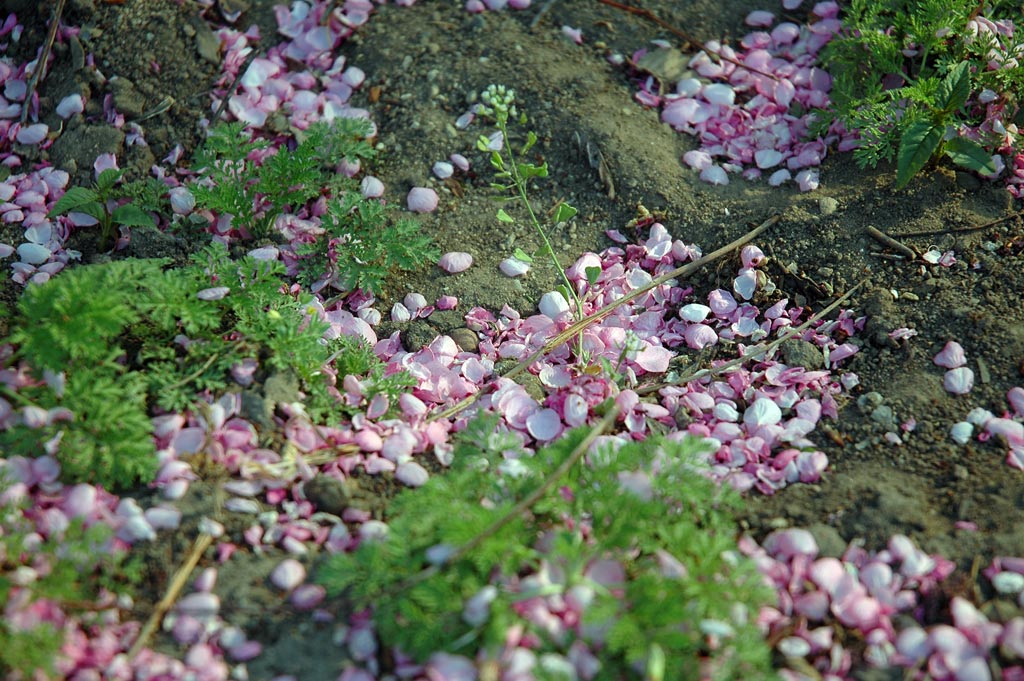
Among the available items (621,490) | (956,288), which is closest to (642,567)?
(621,490)

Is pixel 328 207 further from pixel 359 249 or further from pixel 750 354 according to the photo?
pixel 750 354

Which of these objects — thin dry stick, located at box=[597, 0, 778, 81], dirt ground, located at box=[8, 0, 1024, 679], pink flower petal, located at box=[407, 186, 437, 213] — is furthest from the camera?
thin dry stick, located at box=[597, 0, 778, 81]

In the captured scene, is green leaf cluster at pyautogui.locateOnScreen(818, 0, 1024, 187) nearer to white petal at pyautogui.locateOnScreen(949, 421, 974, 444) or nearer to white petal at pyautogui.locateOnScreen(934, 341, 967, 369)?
white petal at pyautogui.locateOnScreen(934, 341, 967, 369)

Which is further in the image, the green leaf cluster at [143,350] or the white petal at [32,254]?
the white petal at [32,254]

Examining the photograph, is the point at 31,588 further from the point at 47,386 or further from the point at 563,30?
the point at 563,30

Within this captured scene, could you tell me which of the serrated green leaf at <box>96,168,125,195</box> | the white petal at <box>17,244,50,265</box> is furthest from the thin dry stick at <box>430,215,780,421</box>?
the white petal at <box>17,244,50,265</box>

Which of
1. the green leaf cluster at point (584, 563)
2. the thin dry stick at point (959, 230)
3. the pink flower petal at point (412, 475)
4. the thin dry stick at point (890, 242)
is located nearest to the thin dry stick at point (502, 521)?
the green leaf cluster at point (584, 563)

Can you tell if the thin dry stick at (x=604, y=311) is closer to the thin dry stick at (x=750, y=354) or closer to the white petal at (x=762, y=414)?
the thin dry stick at (x=750, y=354)
